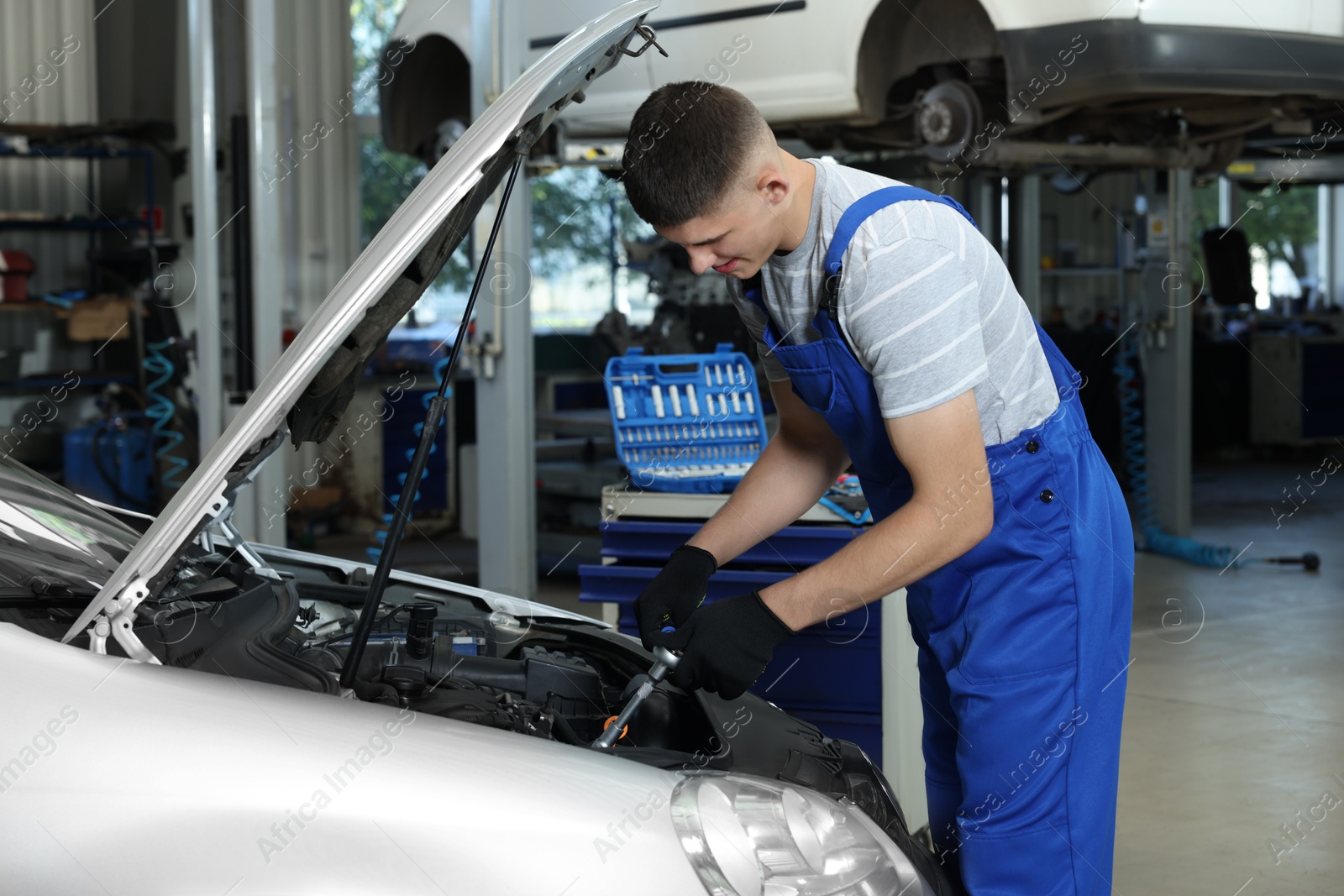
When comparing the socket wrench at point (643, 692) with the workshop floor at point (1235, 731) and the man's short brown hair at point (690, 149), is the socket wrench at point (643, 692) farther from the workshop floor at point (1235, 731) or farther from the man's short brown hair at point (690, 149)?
the workshop floor at point (1235, 731)

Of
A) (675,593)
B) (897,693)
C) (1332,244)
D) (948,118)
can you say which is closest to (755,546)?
(897,693)

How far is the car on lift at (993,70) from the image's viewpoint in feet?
12.5

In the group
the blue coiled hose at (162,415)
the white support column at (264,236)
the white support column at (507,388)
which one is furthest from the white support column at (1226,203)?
the white support column at (264,236)

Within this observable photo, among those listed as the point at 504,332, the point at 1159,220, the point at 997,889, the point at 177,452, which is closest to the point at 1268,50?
the point at 1159,220

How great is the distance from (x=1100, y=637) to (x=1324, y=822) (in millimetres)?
1775

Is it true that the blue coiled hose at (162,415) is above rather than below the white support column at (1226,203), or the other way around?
below

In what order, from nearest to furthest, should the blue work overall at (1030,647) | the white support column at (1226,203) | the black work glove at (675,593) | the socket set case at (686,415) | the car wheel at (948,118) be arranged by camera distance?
1. the blue work overall at (1030,647)
2. the black work glove at (675,593)
3. the socket set case at (686,415)
4. the car wheel at (948,118)
5. the white support column at (1226,203)

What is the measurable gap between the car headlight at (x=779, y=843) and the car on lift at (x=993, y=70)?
3144 millimetres

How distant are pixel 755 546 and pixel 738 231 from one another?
122cm

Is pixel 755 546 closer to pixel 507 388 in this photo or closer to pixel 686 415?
pixel 686 415

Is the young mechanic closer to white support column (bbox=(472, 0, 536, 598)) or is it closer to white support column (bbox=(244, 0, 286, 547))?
white support column (bbox=(472, 0, 536, 598))

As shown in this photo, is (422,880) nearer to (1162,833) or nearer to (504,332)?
(1162,833)

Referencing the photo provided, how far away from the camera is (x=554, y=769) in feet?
3.93

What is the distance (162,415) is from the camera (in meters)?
6.28
